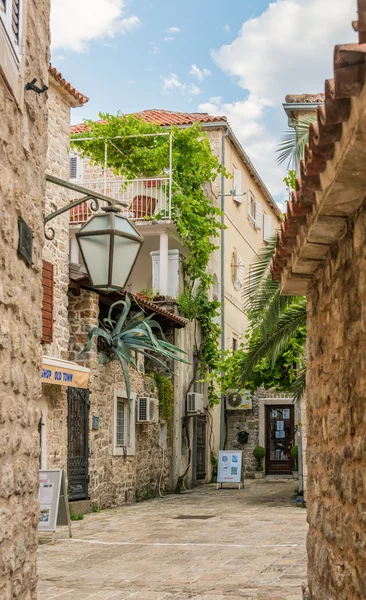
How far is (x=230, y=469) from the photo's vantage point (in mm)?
22016

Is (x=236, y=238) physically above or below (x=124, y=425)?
above

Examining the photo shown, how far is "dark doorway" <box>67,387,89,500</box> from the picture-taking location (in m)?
15.2

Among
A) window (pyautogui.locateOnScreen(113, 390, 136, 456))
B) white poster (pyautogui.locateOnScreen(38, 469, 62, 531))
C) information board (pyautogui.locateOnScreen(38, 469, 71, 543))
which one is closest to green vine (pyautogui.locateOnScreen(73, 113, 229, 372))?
window (pyautogui.locateOnScreen(113, 390, 136, 456))

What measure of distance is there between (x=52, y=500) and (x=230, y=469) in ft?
36.7

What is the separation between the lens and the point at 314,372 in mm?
6199

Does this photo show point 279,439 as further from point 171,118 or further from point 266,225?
point 171,118

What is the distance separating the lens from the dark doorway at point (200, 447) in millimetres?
24359

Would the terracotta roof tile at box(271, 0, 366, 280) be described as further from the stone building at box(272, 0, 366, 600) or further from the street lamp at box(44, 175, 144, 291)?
the street lamp at box(44, 175, 144, 291)

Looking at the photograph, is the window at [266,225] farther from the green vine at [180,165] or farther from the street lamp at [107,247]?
the street lamp at [107,247]

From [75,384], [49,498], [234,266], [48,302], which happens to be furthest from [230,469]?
[49,498]

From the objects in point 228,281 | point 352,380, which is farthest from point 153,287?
point 352,380

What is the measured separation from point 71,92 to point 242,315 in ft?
49.5

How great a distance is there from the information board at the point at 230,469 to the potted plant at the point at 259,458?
224 inches

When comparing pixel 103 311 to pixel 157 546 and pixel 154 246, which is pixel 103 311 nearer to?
pixel 154 246
